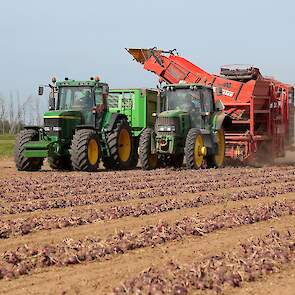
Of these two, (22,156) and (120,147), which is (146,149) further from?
(22,156)

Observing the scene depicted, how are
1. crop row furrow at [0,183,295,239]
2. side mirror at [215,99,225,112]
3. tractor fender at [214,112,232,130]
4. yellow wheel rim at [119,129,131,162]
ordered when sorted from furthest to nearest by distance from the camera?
1. side mirror at [215,99,225,112]
2. yellow wheel rim at [119,129,131,162]
3. tractor fender at [214,112,232,130]
4. crop row furrow at [0,183,295,239]

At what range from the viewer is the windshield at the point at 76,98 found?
16.4 m

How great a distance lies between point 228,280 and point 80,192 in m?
6.33

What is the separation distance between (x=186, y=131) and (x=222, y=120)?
118cm

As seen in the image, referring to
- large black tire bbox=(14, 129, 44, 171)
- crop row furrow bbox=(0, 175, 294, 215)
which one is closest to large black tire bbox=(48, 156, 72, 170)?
large black tire bbox=(14, 129, 44, 171)

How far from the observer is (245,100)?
18531 mm

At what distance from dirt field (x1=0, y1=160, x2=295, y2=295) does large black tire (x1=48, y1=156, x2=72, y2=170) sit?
4383 millimetres

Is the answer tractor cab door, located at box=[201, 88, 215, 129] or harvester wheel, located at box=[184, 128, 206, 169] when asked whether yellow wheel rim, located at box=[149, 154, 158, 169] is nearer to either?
harvester wheel, located at box=[184, 128, 206, 169]

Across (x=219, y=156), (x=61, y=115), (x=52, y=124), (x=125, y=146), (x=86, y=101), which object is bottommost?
(x=219, y=156)

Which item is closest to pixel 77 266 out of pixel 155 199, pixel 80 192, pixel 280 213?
pixel 280 213

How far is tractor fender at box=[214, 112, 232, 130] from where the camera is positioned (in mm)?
16941

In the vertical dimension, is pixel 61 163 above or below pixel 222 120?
below

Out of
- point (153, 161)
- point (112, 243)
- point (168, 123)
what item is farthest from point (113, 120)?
point (112, 243)

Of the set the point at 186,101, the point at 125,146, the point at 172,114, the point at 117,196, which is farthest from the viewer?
the point at 125,146
